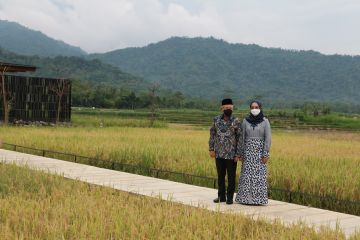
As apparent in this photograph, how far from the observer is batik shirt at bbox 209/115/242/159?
7.90m

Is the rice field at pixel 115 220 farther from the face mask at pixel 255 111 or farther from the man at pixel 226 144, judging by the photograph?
the face mask at pixel 255 111

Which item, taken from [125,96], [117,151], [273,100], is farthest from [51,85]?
[273,100]

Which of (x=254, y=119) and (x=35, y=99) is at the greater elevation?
A: (x=254, y=119)

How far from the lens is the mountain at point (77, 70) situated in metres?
106

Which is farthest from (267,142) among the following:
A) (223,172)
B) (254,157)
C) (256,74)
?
(256,74)

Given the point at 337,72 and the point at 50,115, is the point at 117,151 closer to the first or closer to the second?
the point at 50,115

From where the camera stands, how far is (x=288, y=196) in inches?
361

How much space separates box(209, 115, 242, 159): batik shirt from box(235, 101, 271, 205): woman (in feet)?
0.37

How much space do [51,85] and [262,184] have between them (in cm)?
3035

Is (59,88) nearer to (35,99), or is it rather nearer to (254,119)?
(35,99)

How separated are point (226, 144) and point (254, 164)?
0.53 metres

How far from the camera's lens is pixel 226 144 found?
7918mm

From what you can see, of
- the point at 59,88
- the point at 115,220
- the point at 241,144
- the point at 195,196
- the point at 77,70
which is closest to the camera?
the point at 115,220

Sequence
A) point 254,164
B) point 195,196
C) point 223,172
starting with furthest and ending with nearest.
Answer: point 195,196 < point 223,172 < point 254,164
